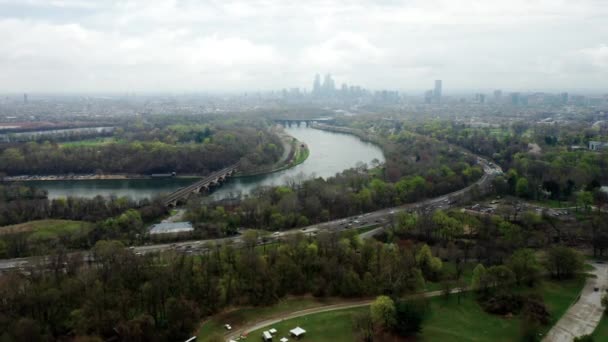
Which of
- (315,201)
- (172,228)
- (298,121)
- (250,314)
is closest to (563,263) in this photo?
(250,314)

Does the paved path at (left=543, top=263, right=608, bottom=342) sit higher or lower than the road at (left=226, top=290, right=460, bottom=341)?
higher

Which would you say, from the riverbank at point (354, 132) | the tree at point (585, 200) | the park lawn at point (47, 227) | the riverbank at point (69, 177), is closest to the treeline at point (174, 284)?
the park lawn at point (47, 227)

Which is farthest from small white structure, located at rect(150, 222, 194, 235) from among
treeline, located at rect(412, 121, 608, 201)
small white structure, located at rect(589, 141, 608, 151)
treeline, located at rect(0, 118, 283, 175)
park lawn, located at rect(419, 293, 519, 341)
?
small white structure, located at rect(589, 141, 608, 151)

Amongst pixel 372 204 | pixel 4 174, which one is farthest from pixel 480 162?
pixel 4 174

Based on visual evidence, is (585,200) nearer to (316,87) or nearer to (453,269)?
(453,269)

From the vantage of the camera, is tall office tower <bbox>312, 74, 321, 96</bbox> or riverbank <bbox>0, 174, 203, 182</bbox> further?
tall office tower <bbox>312, 74, 321, 96</bbox>

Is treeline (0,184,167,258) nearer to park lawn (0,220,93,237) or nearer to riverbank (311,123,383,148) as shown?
park lawn (0,220,93,237)
